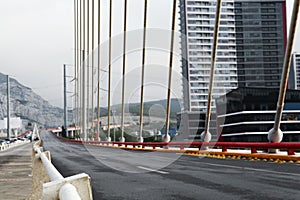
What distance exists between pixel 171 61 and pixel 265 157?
11.3 metres

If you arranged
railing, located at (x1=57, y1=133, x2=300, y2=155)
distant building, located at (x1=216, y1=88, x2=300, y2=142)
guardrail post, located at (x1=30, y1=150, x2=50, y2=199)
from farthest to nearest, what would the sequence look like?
distant building, located at (x1=216, y1=88, x2=300, y2=142)
railing, located at (x1=57, y1=133, x2=300, y2=155)
guardrail post, located at (x1=30, y1=150, x2=50, y2=199)

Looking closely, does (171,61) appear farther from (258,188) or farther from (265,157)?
(258,188)

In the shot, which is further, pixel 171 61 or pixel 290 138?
pixel 290 138

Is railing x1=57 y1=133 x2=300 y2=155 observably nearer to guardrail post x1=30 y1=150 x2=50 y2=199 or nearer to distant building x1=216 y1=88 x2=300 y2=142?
guardrail post x1=30 y1=150 x2=50 y2=199

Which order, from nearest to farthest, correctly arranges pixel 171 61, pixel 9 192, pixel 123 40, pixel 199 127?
1. pixel 9 192
2. pixel 171 61
3. pixel 123 40
4. pixel 199 127

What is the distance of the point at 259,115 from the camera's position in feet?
365

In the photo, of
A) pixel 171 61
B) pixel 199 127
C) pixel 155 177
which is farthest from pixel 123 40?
pixel 199 127

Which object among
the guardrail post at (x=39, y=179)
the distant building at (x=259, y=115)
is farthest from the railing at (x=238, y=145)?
the distant building at (x=259, y=115)

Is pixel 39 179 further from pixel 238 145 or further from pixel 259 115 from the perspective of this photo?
pixel 259 115

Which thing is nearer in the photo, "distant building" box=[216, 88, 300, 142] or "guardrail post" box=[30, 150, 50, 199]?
"guardrail post" box=[30, 150, 50, 199]

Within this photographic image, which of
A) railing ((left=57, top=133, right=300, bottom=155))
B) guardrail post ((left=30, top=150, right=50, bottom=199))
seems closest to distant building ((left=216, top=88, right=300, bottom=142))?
railing ((left=57, top=133, right=300, bottom=155))

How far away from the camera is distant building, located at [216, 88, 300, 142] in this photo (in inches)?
4331

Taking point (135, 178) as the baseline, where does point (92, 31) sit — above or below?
above

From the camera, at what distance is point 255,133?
4348 inches
